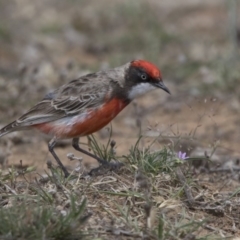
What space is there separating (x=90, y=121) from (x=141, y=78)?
0.67 metres

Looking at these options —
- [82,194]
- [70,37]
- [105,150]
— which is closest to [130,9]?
[70,37]

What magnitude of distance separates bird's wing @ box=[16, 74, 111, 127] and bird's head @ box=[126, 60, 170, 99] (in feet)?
0.75

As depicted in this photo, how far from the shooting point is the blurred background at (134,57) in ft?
33.4

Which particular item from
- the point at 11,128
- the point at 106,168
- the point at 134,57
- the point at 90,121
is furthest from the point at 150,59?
the point at 106,168

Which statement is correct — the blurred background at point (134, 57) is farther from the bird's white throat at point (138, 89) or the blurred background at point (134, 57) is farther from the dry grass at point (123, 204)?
the dry grass at point (123, 204)

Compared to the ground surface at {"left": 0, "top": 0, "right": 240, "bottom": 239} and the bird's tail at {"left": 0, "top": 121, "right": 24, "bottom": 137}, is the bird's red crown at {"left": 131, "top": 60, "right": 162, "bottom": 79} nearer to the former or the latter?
the ground surface at {"left": 0, "top": 0, "right": 240, "bottom": 239}

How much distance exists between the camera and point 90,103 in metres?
7.79

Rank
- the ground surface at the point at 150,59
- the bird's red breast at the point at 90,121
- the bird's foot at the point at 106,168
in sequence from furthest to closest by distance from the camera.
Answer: the ground surface at the point at 150,59, the bird's red breast at the point at 90,121, the bird's foot at the point at 106,168

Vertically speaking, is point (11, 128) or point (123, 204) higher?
point (11, 128)

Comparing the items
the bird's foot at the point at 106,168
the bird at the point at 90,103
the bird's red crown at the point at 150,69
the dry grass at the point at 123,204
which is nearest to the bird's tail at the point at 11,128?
the bird at the point at 90,103

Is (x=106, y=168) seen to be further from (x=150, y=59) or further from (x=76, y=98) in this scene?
(x=150, y=59)

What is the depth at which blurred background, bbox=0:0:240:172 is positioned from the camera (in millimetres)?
10173

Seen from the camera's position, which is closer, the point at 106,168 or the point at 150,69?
the point at 106,168

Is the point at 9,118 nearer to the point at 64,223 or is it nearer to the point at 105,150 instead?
the point at 105,150
